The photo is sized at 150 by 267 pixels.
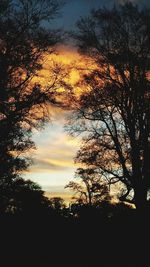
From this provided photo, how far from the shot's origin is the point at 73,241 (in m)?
16.1

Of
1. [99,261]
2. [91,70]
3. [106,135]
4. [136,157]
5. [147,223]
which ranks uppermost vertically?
[91,70]

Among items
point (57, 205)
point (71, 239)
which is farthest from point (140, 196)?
point (71, 239)

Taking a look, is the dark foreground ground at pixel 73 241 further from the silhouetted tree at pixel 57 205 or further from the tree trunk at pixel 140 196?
the tree trunk at pixel 140 196

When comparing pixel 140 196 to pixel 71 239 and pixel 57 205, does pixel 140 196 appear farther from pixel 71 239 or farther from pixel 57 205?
pixel 71 239

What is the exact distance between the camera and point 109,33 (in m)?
23.4

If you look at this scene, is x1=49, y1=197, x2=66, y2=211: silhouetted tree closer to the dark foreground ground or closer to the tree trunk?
the dark foreground ground

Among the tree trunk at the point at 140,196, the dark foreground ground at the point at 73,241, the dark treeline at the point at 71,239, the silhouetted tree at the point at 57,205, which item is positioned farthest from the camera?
the tree trunk at the point at 140,196

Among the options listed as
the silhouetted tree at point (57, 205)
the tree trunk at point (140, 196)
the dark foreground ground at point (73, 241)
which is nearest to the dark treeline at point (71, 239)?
the dark foreground ground at point (73, 241)

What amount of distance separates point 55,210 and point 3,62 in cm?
773

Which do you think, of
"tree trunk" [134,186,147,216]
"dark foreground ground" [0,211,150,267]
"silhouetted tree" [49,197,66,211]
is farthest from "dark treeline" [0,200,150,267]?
"tree trunk" [134,186,147,216]

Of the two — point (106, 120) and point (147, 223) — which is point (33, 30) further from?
point (147, 223)

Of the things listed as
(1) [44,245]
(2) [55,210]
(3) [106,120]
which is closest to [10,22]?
(3) [106,120]

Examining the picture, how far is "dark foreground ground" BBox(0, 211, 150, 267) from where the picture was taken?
14102mm

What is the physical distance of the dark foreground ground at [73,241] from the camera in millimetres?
14102
